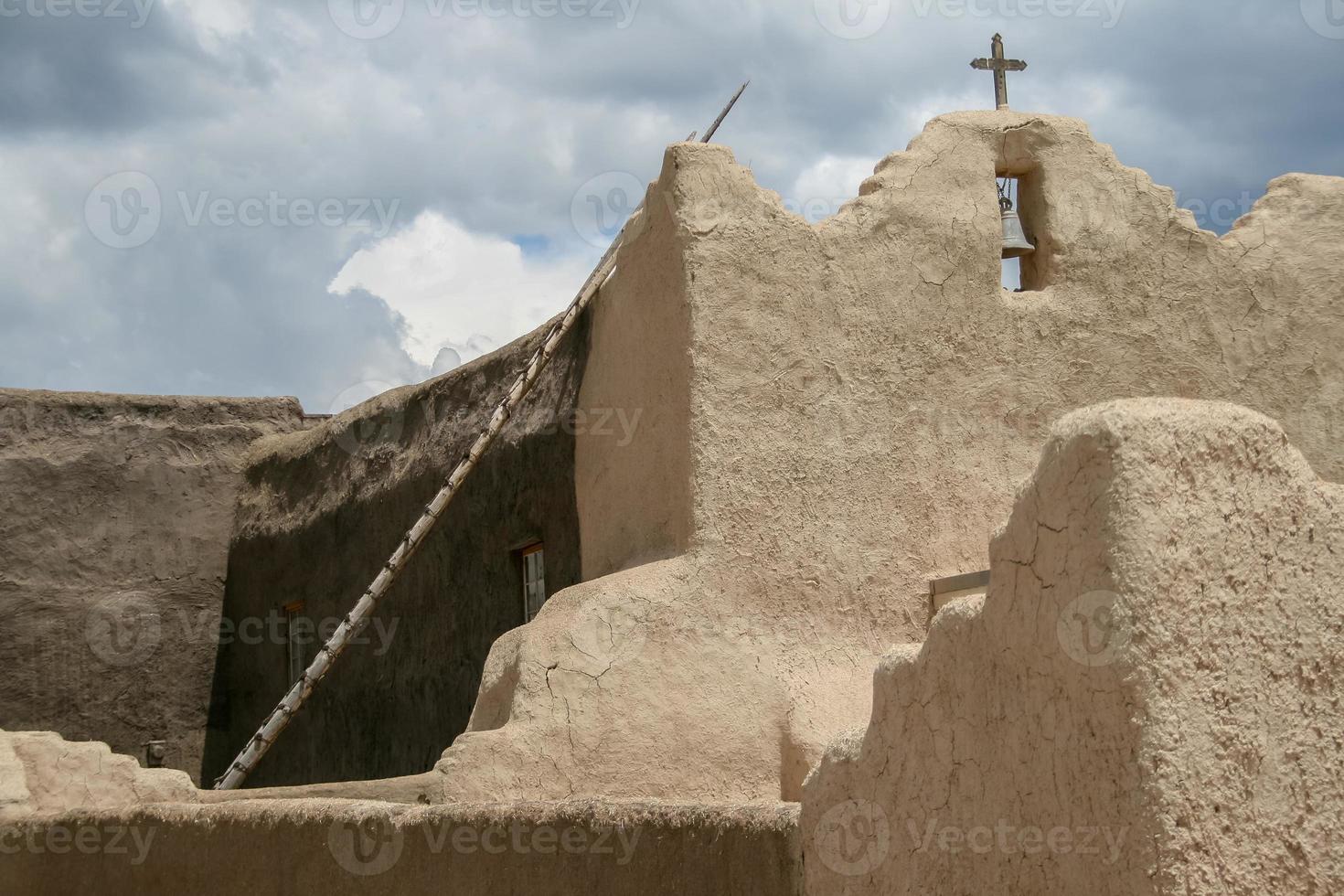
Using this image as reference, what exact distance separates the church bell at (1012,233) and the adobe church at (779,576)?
1.3 inches

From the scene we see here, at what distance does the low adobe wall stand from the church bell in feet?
15.0

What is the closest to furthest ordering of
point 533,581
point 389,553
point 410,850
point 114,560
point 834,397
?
point 410,850, point 834,397, point 533,581, point 389,553, point 114,560

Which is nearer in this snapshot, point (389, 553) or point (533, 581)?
point (533, 581)

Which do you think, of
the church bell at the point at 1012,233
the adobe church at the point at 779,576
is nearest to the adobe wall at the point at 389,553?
the adobe church at the point at 779,576

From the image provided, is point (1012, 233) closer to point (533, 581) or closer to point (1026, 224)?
point (1026, 224)

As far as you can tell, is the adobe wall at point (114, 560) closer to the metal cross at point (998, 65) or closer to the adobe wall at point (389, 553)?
the adobe wall at point (389, 553)

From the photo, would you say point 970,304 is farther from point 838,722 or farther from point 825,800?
point 825,800

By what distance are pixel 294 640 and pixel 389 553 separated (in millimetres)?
2383

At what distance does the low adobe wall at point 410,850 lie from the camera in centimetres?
392

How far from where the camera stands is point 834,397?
7535mm

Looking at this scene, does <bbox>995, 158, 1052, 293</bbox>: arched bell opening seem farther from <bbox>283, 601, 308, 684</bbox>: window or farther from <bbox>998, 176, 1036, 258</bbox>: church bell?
<bbox>283, 601, 308, 684</bbox>: window

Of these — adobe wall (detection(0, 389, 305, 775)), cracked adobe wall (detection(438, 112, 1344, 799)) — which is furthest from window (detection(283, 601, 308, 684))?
cracked adobe wall (detection(438, 112, 1344, 799))

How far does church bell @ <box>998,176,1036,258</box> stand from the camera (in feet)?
26.2

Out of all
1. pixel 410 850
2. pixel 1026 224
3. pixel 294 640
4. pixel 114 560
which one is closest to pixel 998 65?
pixel 1026 224
